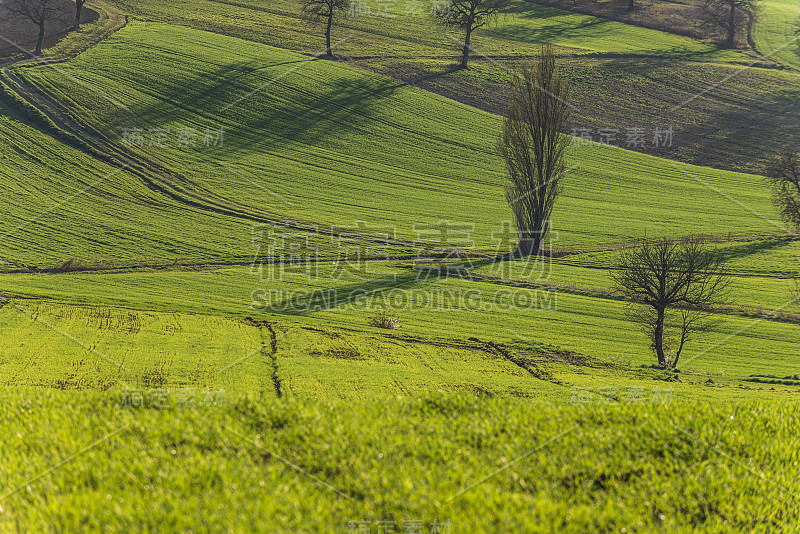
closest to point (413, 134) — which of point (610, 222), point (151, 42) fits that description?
point (610, 222)

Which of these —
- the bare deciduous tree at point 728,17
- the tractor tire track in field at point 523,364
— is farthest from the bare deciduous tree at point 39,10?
the bare deciduous tree at point 728,17

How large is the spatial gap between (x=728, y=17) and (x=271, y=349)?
361 ft

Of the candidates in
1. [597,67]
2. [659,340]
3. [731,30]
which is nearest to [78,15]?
[597,67]

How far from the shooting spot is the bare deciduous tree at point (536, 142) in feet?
155

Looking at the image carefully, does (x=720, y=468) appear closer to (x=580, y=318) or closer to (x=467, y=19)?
(x=580, y=318)

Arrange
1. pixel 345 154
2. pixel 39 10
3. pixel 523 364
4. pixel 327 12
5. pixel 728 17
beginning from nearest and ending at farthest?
1. pixel 523 364
2. pixel 345 154
3. pixel 39 10
4. pixel 327 12
5. pixel 728 17

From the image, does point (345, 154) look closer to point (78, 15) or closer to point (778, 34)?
point (78, 15)

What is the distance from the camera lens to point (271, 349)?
27469mm

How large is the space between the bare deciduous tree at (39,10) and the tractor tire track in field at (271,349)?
6213 cm

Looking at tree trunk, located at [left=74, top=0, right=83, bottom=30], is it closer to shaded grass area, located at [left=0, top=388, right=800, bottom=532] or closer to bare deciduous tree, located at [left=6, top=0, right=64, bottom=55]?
bare deciduous tree, located at [left=6, top=0, right=64, bottom=55]

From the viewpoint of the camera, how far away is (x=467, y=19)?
276 feet

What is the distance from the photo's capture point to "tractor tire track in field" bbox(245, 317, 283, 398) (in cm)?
2309

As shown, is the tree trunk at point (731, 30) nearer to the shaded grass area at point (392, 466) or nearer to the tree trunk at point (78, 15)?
the tree trunk at point (78, 15)

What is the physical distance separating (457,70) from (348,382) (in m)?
68.8
